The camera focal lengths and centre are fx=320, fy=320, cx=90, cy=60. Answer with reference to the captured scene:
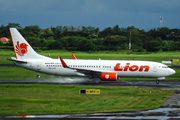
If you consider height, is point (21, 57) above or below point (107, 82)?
above

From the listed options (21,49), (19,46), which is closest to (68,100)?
(21,49)

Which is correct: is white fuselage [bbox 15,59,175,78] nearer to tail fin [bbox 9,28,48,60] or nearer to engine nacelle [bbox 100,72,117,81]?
tail fin [bbox 9,28,48,60]

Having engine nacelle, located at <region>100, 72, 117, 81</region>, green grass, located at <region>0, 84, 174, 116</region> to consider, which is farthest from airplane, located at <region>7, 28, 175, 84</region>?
green grass, located at <region>0, 84, 174, 116</region>

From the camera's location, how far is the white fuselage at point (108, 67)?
4591 cm

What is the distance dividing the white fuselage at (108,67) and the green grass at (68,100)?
8003mm

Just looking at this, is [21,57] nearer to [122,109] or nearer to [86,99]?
[86,99]

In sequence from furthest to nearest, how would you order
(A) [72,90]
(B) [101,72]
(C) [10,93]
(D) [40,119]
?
(B) [101,72] → (A) [72,90] → (C) [10,93] → (D) [40,119]

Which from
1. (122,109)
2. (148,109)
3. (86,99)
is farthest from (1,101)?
(148,109)

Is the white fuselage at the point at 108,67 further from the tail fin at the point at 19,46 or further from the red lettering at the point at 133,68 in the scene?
the tail fin at the point at 19,46

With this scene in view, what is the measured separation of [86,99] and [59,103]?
123 inches

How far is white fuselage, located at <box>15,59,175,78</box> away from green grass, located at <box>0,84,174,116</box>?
26.3 feet

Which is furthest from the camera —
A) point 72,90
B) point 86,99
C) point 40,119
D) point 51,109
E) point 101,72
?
point 101,72

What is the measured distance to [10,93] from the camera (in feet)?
112

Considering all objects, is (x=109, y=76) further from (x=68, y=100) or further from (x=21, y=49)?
(x=68, y=100)
